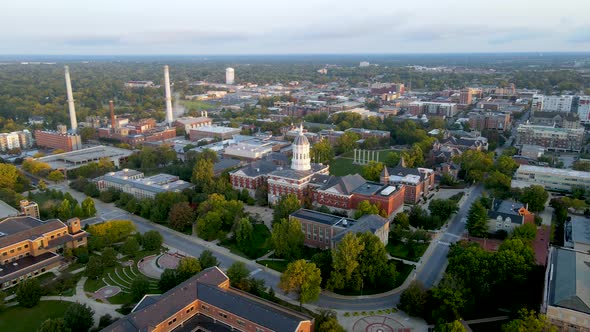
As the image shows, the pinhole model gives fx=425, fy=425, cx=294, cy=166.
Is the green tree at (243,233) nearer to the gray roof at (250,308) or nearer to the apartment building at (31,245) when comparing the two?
the gray roof at (250,308)

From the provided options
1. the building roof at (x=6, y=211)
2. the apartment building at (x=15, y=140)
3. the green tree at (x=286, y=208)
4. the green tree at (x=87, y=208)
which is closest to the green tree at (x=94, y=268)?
the green tree at (x=87, y=208)

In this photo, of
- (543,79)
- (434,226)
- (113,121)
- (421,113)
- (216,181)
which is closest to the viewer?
(434,226)

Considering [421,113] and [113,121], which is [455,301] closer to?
[113,121]

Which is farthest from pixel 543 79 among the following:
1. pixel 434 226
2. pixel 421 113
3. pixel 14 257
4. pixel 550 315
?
pixel 14 257

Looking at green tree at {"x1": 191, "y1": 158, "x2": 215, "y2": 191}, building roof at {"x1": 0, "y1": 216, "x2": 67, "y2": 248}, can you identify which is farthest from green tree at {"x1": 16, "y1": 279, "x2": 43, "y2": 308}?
green tree at {"x1": 191, "y1": 158, "x2": 215, "y2": 191}

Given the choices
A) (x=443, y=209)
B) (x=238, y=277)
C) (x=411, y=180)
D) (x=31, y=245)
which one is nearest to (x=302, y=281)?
(x=238, y=277)

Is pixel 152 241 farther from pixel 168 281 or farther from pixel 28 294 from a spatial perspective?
pixel 28 294
